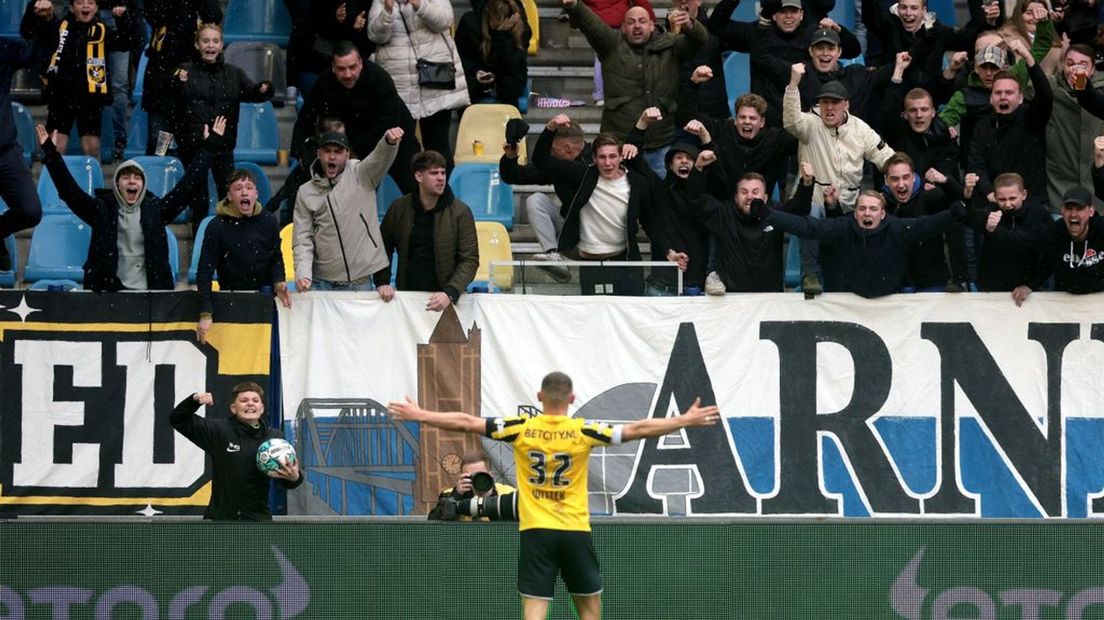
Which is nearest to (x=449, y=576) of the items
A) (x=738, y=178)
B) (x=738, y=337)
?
(x=738, y=337)

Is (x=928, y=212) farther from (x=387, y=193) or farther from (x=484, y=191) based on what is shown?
(x=387, y=193)

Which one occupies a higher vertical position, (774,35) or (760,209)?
(774,35)

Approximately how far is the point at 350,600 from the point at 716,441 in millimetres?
3512

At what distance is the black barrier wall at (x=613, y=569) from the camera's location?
469 inches

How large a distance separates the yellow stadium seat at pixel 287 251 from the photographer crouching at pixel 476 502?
2711mm

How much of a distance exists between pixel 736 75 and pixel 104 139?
18.6ft

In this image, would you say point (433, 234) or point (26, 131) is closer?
point (433, 234)

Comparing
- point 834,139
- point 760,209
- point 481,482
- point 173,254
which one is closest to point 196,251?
point 173,254

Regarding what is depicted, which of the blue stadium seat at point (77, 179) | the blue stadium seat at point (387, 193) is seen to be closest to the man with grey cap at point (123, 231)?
the blue stadium seat at point (77, 179)

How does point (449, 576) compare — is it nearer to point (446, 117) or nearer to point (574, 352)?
point (574, 352)

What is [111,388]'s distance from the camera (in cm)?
1434

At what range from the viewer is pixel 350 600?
12.0m

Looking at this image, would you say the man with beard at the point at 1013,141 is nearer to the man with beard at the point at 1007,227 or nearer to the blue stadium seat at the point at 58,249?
the man with beard at the point at 1007,227

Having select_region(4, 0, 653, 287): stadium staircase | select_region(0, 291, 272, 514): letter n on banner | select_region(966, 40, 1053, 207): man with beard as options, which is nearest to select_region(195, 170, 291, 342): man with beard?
select_region(0, 291, 272, 514): letter n on banner
